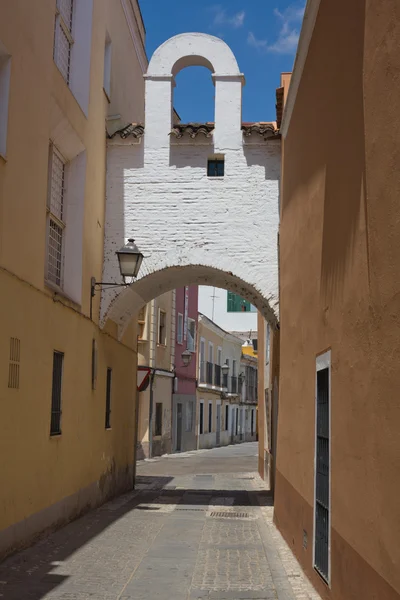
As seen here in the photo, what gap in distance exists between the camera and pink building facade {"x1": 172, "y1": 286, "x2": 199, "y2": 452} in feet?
101

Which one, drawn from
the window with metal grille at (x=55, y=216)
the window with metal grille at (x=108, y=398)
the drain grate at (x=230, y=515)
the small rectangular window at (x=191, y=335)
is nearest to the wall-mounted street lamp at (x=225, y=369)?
the small rectangular window at (x=191, y=335)

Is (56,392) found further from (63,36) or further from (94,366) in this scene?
(63,36)

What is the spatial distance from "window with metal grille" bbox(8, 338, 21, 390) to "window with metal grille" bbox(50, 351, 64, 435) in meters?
1.63

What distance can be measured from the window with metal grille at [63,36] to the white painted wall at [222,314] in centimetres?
3953

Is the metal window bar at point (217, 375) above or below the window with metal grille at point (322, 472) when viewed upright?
above

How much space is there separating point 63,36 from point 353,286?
278 inches

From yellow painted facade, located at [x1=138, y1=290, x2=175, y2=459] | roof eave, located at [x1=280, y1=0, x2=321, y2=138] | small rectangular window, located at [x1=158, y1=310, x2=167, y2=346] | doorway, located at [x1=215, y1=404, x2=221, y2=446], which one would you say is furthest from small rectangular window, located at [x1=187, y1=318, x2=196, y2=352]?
roof eave, located at [x1=280, y1=0, x2=321, y2=138]

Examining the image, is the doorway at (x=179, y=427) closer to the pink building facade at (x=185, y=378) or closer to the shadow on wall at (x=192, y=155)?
the pink building facade at (x=185, y=378)

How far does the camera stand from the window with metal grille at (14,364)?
721cm

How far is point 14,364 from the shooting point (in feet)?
24.0

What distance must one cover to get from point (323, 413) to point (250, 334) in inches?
1794

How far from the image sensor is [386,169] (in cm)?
380

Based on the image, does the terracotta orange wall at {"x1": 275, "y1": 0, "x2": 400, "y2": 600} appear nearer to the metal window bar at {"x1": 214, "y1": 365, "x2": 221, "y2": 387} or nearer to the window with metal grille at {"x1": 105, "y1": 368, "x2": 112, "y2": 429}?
the window with metal grille at {"x1": 105, "y1": 368, "x2": 112, "y2": 429}

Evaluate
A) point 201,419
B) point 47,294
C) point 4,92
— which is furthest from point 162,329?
point 4,92
